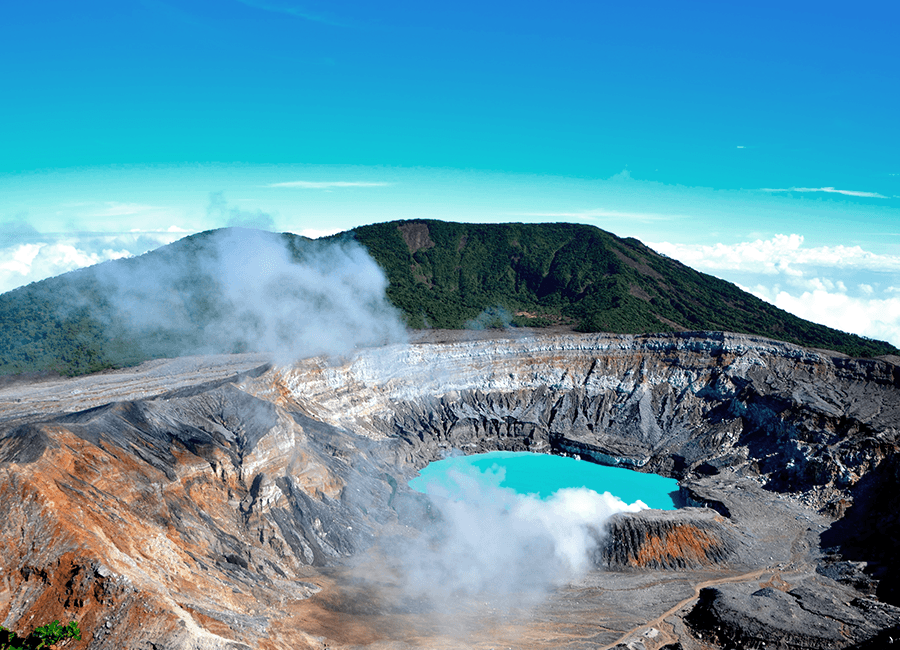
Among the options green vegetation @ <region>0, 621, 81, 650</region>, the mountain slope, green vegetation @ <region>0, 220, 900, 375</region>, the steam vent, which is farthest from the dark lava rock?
the mountain slope

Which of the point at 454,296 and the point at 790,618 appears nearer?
the point at 790,618

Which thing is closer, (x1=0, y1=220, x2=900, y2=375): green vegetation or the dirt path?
the dirt path

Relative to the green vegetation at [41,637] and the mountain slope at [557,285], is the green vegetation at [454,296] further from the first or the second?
the green vegetation at [41,637]

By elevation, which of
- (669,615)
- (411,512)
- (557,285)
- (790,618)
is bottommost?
(411,512)

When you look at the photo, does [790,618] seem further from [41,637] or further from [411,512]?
[41,637]

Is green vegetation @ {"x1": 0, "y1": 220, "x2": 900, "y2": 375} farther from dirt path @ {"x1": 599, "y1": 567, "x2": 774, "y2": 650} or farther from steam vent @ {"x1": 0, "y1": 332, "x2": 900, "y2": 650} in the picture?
dirt path @ {"x1": 599, "y1": 567, "x2": 774, "y2": 650}

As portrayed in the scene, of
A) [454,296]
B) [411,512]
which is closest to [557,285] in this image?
[454,296]

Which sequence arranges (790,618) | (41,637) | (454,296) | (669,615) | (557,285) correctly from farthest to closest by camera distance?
1. (557,285)
2. (454,296)
3. (669,615)
4. (790,618)
5. (41,637)

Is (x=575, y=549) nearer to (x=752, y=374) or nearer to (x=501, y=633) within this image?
(x=501, y=633)
